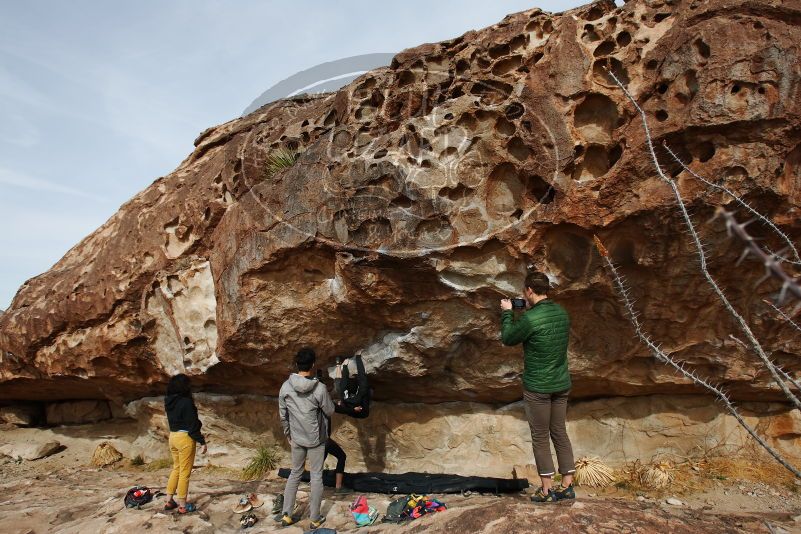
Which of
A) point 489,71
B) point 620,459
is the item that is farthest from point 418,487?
point 489,71

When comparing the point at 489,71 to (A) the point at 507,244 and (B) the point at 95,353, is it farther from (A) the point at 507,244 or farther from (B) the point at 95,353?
(B) the point at 95,353

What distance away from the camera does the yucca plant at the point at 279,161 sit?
6165 mm

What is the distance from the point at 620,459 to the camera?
5484mm

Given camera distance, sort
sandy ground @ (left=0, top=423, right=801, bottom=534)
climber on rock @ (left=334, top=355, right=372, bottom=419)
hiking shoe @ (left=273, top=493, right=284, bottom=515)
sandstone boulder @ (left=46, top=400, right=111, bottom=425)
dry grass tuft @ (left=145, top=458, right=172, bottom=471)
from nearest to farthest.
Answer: sandy ground @ (left=0, top=423, right=801, bottom=534)
hiking shoe @ (left=273, top=493, right=284, bottom=515)
climber on rock @ (left=334, top=355, right=372, bottom=419)
dry grass tuft @ (left=145, top=458, right=172, bottom=471)
sandstone boulder @ (left=46, top=400, right=111, bottom=425)

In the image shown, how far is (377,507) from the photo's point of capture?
477 cm

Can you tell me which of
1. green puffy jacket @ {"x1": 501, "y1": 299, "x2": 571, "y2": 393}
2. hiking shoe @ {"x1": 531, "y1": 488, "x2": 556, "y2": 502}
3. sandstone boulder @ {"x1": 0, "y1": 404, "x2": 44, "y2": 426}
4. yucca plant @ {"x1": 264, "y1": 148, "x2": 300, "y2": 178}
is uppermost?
yucca plant @ {"x1": 264, "y1": 148, "x2": 300, "y2": 178}

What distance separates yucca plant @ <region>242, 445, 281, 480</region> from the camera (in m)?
6.71

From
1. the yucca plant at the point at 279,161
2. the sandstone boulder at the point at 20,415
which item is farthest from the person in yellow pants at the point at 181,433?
the sandstone boulder at the point at 20,415

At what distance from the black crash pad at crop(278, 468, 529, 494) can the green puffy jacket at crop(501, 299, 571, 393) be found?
4.66ft

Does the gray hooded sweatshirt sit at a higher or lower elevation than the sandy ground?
higher

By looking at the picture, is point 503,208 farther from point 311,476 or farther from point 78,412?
point 78,412

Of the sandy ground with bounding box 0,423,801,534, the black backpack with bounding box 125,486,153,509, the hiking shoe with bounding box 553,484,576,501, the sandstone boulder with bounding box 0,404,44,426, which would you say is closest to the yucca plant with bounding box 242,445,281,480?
the sandy ground with bounding box 0,423,801,534

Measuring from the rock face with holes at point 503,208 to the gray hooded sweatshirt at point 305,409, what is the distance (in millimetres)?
1062

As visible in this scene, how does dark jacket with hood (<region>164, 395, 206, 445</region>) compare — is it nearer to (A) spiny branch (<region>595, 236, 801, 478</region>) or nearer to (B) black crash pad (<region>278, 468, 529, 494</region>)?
(B) black crash pad (<region>278, 468, 529, 494</region>)
